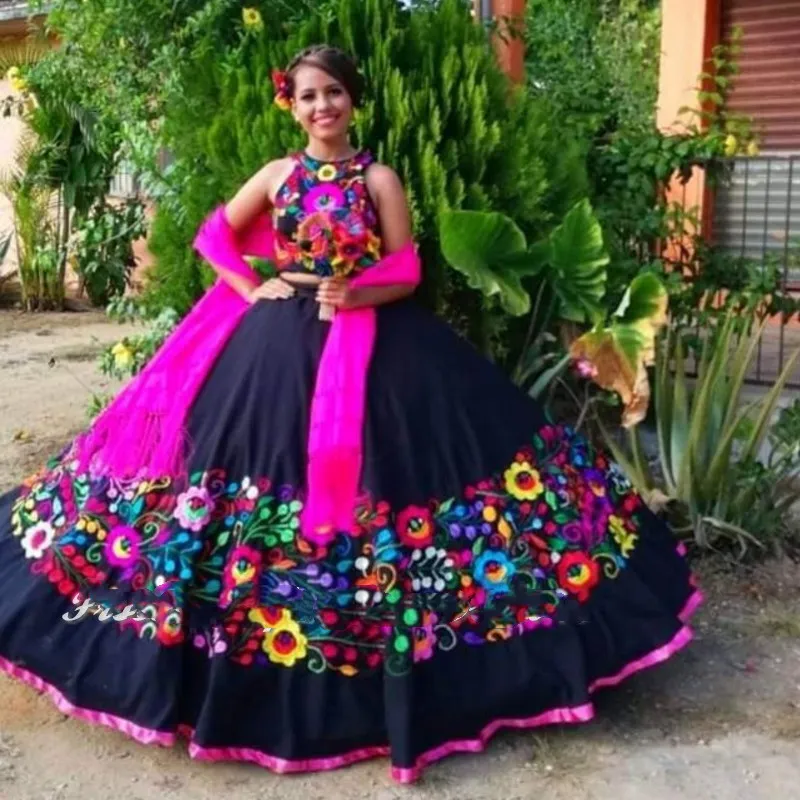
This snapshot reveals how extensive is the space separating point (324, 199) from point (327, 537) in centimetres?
91

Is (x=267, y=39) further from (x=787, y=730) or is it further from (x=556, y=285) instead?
(x=787, y=730)

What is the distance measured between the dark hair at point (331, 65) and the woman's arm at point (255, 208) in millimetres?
227

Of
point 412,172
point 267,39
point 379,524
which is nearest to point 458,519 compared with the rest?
point 379,524

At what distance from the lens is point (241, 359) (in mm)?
3188

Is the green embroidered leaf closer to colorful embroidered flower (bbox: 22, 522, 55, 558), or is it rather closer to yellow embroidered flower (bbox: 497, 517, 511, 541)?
yellow embroidered flower (bbox: 497, 517, 511, 541)

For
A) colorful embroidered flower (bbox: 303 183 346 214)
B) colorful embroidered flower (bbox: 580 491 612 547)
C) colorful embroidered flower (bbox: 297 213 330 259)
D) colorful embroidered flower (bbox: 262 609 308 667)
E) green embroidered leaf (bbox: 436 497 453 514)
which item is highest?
colorful embroidered flower (bbox: 303 183 346 214)

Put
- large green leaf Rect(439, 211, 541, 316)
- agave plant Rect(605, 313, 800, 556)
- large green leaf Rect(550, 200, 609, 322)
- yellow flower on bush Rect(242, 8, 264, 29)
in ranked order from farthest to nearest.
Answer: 1. yellow flower on bush Rect(242, 8, 264, 29)
2. agave plant Rect(605, 313, 800, 556)
3. large green leaf Rect(550, 200, 609, 322)
4. large green leaf Rect(439, 211, 541, 316)

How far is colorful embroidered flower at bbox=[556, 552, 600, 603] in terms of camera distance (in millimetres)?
3107

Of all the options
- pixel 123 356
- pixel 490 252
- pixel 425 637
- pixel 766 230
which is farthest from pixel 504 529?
pixel 766 230

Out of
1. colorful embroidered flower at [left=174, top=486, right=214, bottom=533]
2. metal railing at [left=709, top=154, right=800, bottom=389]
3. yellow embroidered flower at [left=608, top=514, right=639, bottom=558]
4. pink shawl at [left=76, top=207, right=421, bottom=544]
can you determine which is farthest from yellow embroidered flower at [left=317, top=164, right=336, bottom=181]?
metal railing at [left=709, top=154, right=800, bottom=389]

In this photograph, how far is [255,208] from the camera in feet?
11.0

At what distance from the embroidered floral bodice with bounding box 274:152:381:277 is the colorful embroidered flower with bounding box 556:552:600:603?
0.96 m

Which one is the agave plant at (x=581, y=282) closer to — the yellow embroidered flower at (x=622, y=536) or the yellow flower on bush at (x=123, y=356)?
the yellow embroidered flower at (x=622, y=536)

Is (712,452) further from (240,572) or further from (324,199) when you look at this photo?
(240,572)
